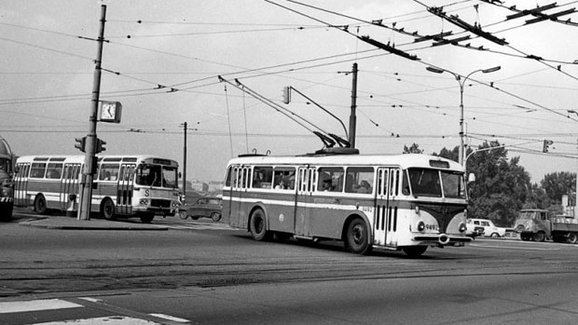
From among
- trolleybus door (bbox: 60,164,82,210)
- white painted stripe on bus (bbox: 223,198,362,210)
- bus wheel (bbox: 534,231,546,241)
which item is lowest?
bus wheel (bbox: 534,231,546,241)

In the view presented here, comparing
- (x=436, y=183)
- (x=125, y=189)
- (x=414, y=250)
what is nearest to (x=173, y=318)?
(x=436, y=183)

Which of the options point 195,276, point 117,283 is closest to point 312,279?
point 195,276

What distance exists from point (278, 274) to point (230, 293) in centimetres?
311

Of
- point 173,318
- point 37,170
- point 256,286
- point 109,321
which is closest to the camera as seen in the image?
point 109,321

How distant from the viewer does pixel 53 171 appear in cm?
3366

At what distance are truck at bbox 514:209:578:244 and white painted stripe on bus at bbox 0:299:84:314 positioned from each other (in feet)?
138

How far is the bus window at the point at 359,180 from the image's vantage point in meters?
19.1

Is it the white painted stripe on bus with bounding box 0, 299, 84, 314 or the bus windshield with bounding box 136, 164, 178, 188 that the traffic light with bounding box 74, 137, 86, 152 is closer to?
the bus windshield with bounding box 136, 164, 178, 188

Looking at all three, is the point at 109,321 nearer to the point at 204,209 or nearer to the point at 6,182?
the point at 6,182

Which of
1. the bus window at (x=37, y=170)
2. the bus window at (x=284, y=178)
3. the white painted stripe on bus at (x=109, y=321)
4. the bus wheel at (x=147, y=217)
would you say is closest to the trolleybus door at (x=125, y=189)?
the bus wheel at (x=147, y=217)

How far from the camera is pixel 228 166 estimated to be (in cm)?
2439

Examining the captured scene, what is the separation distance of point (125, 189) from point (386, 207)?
15404 mm

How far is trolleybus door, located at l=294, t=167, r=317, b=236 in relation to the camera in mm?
20656

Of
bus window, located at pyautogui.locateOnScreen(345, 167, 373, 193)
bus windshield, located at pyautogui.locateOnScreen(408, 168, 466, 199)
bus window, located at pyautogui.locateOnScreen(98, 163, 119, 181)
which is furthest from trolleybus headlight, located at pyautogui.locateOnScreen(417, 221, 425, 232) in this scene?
bus window, located at pyautogui.locateOnScreen(98, 163, 119, 181)
